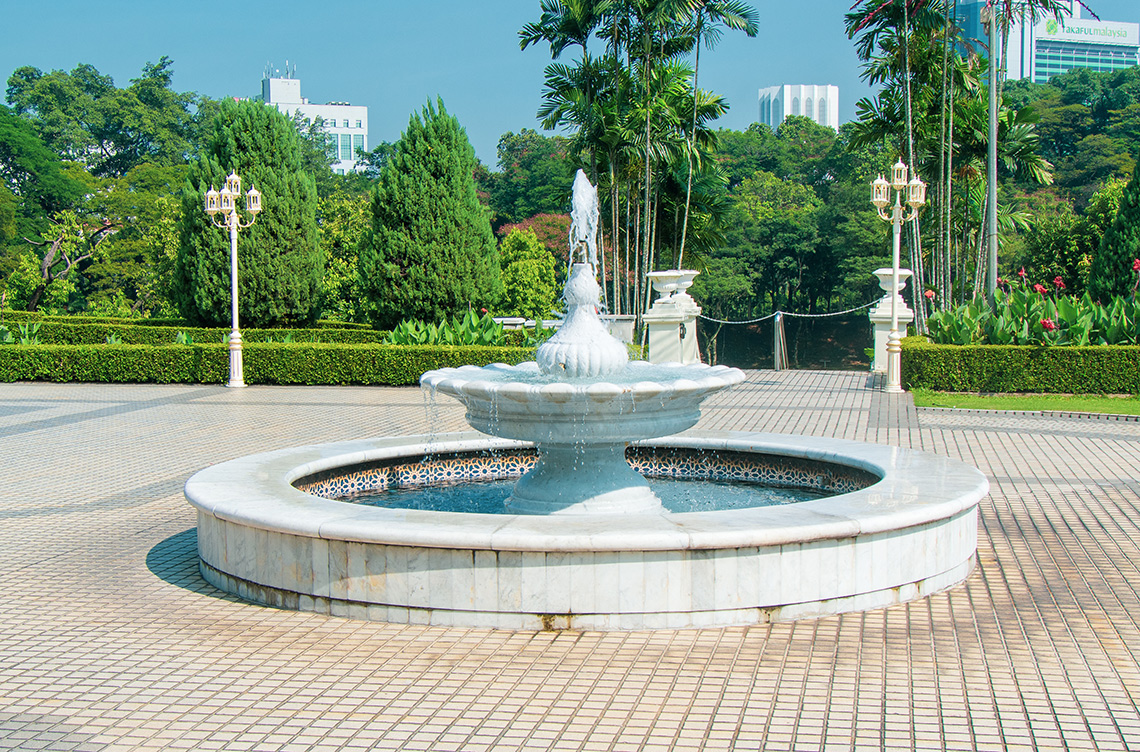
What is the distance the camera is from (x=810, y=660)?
14.8 feet

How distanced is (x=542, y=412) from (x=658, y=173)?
21.7 m

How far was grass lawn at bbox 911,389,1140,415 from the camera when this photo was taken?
1464cm

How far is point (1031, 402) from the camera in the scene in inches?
605

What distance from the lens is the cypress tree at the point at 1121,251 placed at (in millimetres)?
23375

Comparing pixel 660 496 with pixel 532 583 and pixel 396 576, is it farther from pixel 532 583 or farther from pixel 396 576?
pixel 396 576

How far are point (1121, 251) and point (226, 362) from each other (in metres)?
20.9

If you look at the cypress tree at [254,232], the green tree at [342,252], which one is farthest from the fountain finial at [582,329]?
the green tree at [342,252]

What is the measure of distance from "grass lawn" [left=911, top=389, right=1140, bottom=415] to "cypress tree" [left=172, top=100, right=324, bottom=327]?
14635 millimetres

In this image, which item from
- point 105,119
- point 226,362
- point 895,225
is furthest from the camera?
point 105,119

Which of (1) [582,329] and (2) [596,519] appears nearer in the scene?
(2) [596,519]

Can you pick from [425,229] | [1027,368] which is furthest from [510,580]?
[425,229]

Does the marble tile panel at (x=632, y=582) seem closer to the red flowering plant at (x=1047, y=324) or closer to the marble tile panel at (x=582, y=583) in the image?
the marble tile panel at (x=582, y=583)

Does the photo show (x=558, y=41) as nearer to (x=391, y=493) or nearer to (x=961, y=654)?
(x=391, y=493)

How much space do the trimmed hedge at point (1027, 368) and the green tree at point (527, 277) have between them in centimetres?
1958
